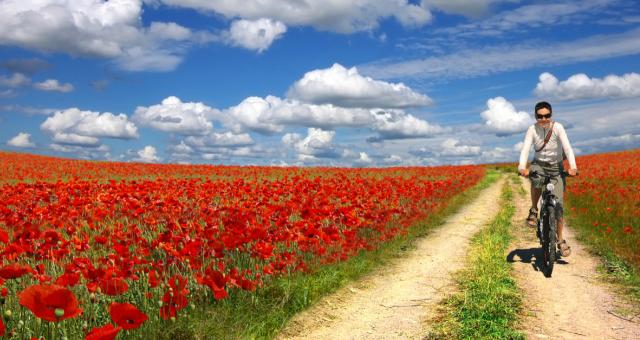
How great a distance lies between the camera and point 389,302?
6.77 m

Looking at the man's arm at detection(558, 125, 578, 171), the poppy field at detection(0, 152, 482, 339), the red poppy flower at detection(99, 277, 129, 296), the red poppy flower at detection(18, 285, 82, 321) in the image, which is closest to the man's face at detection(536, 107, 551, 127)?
the man's arm at detection(558, 125, 578, 171)

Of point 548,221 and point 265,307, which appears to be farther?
point 548,221

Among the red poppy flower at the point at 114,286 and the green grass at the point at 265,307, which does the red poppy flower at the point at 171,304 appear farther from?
the red poppy flower at the point at 114,286

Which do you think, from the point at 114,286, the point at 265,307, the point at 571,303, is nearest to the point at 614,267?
the point at 571,303

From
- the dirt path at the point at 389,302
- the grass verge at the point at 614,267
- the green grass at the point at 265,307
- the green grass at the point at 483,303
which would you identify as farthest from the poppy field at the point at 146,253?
the grass verge at the point at 614,267

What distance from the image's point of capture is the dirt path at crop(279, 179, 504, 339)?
569 cm

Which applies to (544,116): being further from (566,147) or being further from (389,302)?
(389,302)

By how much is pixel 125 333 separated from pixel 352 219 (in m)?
5.25

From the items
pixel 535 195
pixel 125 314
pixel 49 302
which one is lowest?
pixel 125 314

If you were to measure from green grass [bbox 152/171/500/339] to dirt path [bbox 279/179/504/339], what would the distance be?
0.16 m

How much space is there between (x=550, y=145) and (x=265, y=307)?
19.2 feet

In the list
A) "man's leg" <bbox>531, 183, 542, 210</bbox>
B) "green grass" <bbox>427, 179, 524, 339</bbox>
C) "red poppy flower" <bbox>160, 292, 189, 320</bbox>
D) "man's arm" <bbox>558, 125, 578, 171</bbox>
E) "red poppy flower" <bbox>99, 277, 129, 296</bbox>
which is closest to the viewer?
"red poppy flower" <bbox>99, 277, 129, 296</bbox>

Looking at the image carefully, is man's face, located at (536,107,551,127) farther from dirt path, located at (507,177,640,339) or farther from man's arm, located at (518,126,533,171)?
dirt path, located at (507,177,640,339)

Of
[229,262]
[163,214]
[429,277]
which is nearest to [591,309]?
[429,277]
